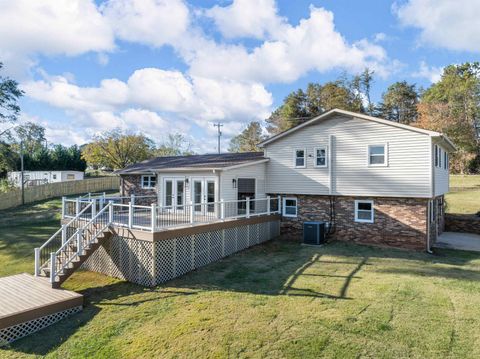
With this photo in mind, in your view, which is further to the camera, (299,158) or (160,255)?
(299,158)

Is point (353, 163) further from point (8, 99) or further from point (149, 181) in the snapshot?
point (8, 99)

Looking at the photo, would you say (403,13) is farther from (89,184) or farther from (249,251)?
(89,184)

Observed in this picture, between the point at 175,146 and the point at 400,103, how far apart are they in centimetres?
3811

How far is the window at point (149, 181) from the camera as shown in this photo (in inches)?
796

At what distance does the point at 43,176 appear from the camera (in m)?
47.3

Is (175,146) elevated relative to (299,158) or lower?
elevated

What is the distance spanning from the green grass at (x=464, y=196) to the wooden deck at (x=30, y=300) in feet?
78.5

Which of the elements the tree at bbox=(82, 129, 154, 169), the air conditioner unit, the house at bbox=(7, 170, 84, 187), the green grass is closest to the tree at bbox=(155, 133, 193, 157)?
the tree at bbox=(82, 129, 154, 169)

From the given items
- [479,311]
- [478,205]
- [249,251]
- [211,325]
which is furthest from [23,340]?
[478,205]

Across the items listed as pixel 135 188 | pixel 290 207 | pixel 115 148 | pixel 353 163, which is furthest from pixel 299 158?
pixel 115 148

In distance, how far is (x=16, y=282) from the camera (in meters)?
10.4

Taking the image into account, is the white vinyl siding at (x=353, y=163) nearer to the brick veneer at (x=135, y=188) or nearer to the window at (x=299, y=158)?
the window at (x=299, y=158)

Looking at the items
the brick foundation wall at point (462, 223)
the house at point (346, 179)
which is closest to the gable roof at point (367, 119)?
the house at point (346, 179)

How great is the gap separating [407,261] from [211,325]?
838 centimetres
